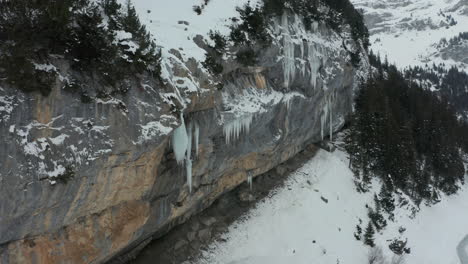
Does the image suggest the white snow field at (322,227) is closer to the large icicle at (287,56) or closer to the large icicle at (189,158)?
the large icicle at (189,158)

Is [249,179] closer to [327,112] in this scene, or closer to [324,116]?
[324,116]

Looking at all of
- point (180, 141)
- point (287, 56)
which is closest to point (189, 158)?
point (180, 141)

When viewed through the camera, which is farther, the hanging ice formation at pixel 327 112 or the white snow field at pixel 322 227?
the hanging ice formation at pixel 327 112

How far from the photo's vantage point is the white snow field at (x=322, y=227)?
19.6 m

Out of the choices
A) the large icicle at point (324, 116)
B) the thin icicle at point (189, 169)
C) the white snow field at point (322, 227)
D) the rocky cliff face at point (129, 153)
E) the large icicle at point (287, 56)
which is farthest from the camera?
the large icicle at point (324, 116)

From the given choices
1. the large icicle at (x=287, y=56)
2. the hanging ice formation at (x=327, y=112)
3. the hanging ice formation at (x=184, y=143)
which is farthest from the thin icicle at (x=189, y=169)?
the hanging ice formation at (x=327, y=112)

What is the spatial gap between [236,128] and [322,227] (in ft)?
32.8

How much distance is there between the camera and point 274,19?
21.9 metres

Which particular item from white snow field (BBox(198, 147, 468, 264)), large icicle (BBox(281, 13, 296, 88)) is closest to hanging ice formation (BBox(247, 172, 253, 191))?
white snow field (BBox(198, 147, 468, 264))

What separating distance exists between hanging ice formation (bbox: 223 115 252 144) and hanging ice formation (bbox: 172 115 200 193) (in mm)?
2572

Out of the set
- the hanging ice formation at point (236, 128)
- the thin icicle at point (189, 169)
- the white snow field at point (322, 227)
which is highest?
the hanging ice formation at point (236, 128)

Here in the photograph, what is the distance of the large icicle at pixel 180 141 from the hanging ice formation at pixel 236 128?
3.42m

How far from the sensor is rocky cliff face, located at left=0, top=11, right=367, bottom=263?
951 cm

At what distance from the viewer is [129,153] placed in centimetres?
1172
